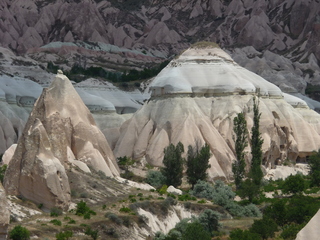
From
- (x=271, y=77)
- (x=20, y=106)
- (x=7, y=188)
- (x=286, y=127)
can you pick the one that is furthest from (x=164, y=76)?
(x=271, y=77)

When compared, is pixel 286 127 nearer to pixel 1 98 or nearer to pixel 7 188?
pixel 1 98

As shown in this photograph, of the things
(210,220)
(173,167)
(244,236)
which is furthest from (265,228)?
(173,167)

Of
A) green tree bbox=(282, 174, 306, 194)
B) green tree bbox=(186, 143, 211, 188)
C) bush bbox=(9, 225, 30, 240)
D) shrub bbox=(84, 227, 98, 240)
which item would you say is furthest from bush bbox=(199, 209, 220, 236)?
green tree bbox=(186, 143, 211, 188)

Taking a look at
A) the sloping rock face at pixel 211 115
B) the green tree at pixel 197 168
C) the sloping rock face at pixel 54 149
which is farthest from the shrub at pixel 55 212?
the sloping rock face at pixel 211 115

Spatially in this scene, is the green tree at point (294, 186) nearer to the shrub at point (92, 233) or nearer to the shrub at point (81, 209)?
the shrub at point (81, 209)

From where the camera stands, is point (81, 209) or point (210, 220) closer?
point (81, 209)

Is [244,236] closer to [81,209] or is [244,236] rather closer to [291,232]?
[291,232]
